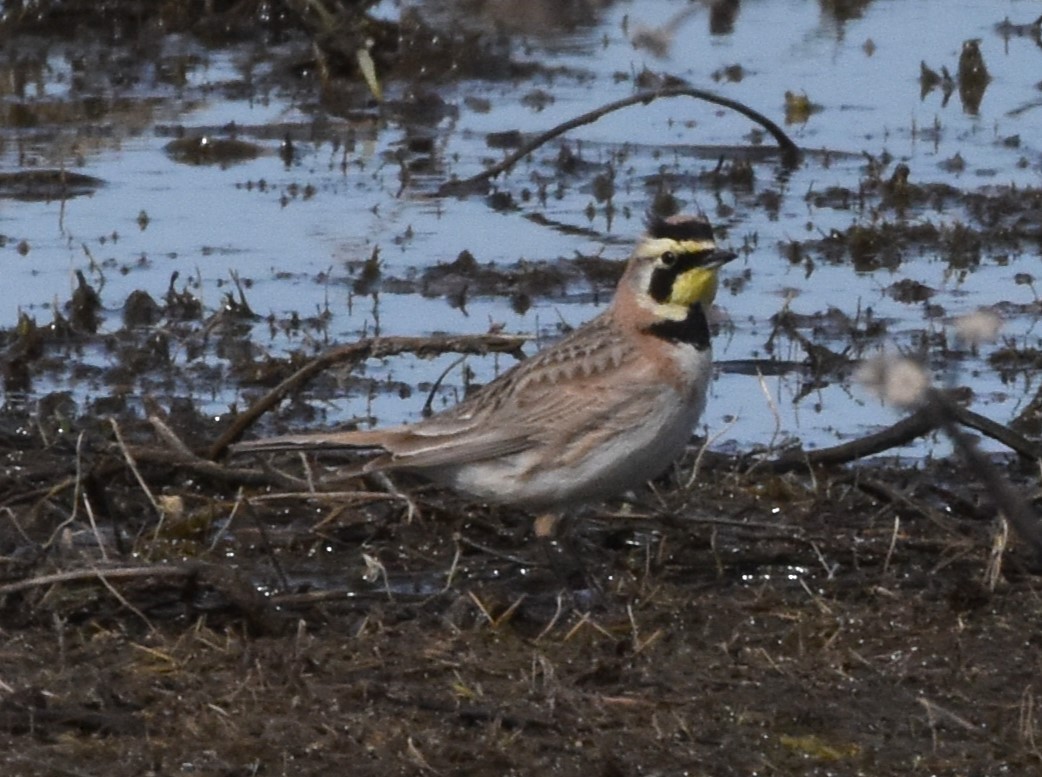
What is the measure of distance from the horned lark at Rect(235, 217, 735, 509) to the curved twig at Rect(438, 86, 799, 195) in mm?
4248

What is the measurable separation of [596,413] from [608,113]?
240 inches

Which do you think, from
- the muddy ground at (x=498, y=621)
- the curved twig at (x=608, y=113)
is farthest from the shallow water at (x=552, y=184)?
the muddy ground at (x=498, y=621)

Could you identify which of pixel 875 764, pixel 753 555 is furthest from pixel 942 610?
pixel 875 764

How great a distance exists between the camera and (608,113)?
12633 millimetres

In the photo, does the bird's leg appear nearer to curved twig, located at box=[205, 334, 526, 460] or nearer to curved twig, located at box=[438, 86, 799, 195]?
curved twig, located at box=[205, 334, 526, 460]

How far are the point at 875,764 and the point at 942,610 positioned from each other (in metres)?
1.08

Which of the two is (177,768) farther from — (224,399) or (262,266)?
(262,266)

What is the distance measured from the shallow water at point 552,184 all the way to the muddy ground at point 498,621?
0.83 m

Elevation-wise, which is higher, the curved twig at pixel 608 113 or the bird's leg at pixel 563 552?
the curved twig at pixel 608 113

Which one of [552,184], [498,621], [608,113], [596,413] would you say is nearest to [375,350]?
[596,413]

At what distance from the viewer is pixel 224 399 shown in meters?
9.21

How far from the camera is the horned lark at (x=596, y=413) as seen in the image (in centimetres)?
668

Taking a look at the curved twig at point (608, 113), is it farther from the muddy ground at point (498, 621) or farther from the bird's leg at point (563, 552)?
the bird's leg at point (563, 552)

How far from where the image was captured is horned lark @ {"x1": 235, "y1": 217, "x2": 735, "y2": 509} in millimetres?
6676
